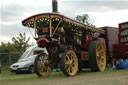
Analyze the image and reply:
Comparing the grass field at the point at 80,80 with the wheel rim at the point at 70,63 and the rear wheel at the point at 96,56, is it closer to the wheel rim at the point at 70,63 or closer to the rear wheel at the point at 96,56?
the wheel rim at the point at 70,63

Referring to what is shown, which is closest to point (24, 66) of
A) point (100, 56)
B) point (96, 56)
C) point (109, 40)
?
point (100, 56)

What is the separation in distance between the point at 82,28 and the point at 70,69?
238 cm

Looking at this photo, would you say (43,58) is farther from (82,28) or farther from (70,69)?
(82,28)

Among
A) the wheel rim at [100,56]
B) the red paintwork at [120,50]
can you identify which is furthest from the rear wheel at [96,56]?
the red paintwork at [120,50]

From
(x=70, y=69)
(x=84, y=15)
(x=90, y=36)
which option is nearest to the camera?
(x=70, y=69)

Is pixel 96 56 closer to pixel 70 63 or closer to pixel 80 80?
pixel 70 63

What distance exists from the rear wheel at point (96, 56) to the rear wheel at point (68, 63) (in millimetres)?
1290

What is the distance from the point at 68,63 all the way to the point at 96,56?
1958 mm

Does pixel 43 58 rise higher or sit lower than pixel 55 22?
lower

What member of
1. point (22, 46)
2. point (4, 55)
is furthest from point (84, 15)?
point (4, 55)

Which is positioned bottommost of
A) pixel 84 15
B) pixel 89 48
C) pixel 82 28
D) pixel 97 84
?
pixel 97 84

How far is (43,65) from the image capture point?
35.5ft

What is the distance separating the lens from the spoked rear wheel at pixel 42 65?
34.4 feet

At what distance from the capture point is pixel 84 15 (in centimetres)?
Answer: 3092
